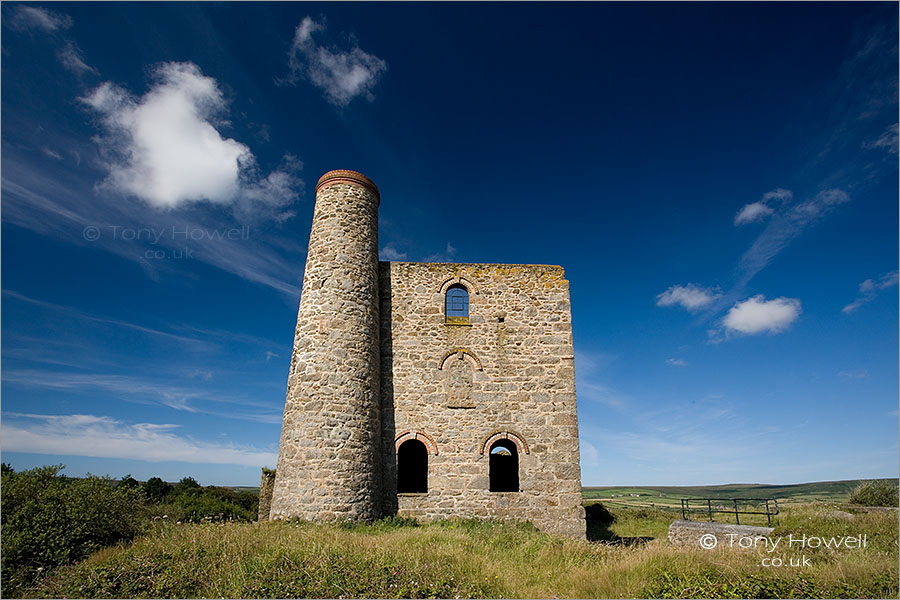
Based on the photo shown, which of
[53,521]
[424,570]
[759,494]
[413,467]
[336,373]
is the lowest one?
[759,494]

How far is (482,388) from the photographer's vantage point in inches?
551

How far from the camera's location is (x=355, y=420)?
1216 cm

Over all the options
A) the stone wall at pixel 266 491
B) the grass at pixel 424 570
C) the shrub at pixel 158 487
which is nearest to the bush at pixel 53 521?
the grass at pixel 424 570

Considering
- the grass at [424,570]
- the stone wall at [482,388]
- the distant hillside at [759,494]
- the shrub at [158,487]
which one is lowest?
the distant hillside at [759,494]

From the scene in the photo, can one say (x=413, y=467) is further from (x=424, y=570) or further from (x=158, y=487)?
(x=158, y=487)

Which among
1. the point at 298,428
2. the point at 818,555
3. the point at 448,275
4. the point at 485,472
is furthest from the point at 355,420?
the point at 818,555

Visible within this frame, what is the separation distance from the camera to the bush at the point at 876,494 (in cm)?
1647

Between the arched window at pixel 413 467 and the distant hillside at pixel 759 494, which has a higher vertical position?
the arched window at pixel 413 467

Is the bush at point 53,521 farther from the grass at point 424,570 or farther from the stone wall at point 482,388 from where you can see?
the stone wall at point 482,388

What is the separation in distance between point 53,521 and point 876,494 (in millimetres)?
→ 25305

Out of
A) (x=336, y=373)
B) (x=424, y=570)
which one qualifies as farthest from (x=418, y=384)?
(x=424, y=570)

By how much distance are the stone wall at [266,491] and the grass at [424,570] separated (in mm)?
3450

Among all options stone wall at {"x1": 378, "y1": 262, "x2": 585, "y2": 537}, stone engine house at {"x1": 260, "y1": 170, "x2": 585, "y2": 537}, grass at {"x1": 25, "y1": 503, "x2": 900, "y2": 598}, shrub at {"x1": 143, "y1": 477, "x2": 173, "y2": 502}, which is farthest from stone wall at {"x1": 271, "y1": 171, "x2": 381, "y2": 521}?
shrub at {"x1": 143, "y1": 477, "x2": 173, "y2": 502}

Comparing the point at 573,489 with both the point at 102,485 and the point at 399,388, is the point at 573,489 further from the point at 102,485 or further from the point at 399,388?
the point at 102,485
